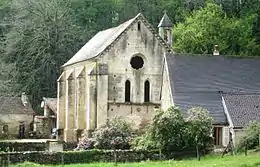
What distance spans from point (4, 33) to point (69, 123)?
2723 cm

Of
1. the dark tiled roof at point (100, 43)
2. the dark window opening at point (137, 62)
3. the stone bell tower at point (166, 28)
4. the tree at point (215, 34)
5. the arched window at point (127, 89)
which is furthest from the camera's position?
the tree at point (215, 34)

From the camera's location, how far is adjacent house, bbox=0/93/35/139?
229 ft

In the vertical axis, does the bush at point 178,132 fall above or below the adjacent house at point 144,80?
below

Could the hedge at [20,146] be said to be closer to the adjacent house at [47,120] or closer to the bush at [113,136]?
the bush at [113,136]

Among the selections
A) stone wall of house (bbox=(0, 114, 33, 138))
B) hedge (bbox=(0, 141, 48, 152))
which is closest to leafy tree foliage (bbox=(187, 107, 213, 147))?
hedge (bbox=(0, 141, 48, 152))

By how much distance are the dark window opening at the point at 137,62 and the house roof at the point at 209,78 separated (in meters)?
4.98

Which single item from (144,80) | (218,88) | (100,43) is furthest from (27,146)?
(218,88)

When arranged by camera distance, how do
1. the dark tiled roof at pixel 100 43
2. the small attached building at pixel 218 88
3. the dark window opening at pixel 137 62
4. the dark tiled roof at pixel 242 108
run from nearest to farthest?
the dark tiled roof at pixel 242 108 < the small attached building at pixel 218 88 < the dark tiled roof at pixel 100 43 < the dark window opening at pixel 137 62

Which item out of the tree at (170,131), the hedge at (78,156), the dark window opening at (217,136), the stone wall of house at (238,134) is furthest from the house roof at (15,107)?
the stone wall of house at (238,134)

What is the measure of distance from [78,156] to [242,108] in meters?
13.1

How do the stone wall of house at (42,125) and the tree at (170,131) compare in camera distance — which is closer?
the tree at (170,131)

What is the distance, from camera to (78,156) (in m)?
38.2

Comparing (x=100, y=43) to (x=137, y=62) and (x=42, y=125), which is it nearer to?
(x=137, y=62)

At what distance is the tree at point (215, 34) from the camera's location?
66.3m
